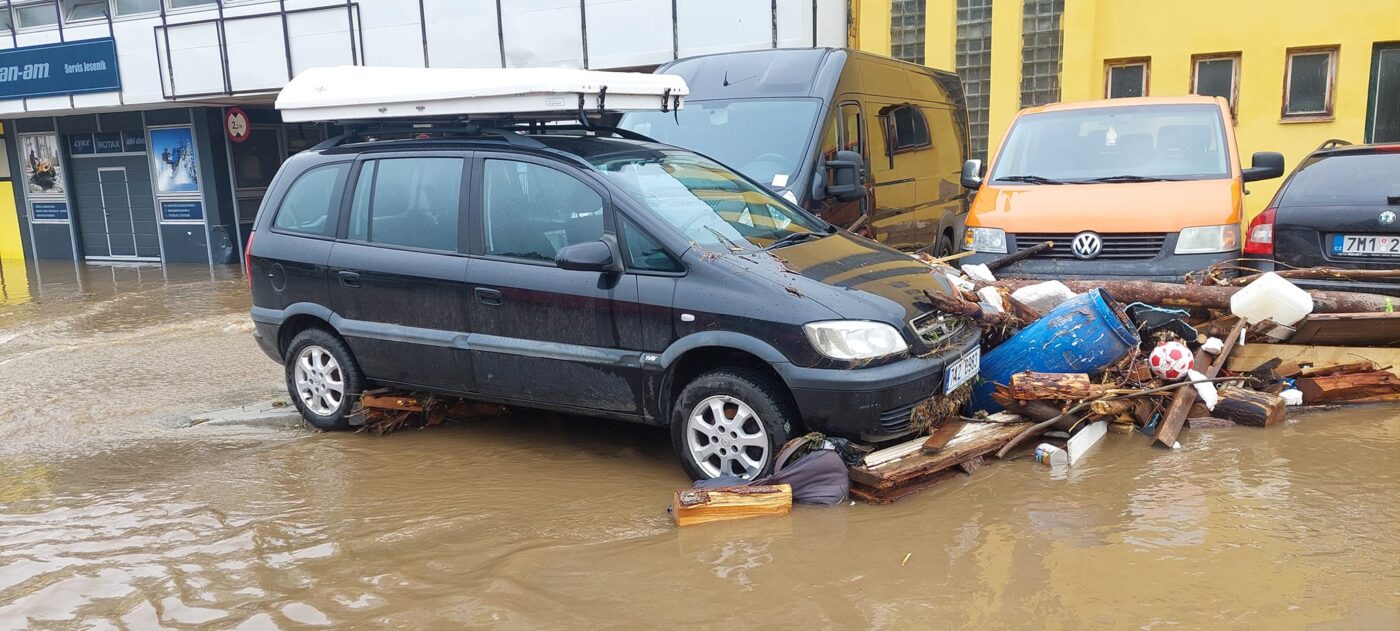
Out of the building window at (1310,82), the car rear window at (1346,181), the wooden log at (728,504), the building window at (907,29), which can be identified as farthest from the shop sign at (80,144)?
the car rear window at (1346,181)

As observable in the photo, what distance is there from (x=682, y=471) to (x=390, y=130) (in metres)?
3.17

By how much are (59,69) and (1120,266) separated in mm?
18744

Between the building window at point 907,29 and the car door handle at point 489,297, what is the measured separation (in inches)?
380

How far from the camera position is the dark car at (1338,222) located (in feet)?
20.4

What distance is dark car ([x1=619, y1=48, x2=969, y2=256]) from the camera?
7.48 m

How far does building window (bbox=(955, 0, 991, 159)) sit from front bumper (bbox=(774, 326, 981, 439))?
30.9 feet

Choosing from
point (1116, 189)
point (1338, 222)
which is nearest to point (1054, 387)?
point (1116, 189)

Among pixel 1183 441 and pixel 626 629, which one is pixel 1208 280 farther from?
pixel 626 629

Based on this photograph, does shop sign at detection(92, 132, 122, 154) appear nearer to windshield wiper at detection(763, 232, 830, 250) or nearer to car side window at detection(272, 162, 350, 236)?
car side window at detection(272, 162, 350, 236)

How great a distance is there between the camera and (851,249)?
5.54m

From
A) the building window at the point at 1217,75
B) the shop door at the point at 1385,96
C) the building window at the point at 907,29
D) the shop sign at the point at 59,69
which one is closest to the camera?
the shop door at the point at 1385,96

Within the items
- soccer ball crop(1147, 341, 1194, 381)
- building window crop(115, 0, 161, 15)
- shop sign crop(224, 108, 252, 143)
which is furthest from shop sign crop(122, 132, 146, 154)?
soccer ball crop(1147, 341, 1194, 381)

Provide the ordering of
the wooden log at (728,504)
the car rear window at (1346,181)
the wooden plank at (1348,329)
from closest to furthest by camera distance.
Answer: the wooden log at (728,504) → the wooden plank at (1348,329) → the car rear window at (1346,181)

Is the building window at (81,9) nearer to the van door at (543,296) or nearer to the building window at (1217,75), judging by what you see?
the van door at (543,296)
